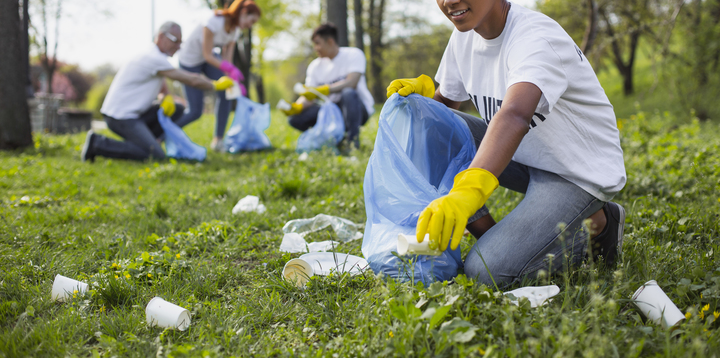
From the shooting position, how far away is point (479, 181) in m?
1.34

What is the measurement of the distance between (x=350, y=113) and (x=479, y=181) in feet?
11.1

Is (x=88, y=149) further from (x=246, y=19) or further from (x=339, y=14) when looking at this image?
(x=339, y=14)

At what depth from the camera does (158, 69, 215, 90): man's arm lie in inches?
173

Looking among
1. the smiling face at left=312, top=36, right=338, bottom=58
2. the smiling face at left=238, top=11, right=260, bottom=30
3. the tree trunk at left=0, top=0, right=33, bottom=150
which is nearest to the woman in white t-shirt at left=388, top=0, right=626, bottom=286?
the smiling face at left=312, top=36, right=338, bottom=58

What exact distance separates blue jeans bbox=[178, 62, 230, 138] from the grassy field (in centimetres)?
202

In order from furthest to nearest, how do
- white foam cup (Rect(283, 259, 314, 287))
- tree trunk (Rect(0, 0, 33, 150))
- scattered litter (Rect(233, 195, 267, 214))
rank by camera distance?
1. tree trunk (Rect(0, 0, 33, 150))
2. scattered litter (Rect(233, 195, 267, 214))
3. white foam cup (Rect(283, 259, 314, 287))

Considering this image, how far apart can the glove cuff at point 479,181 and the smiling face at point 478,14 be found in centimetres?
59

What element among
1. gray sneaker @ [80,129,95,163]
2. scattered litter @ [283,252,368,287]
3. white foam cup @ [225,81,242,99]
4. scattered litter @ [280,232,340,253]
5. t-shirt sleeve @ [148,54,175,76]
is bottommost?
gray sneaker @ [80,129,95,163]

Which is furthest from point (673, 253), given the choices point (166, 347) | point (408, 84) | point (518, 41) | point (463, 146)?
point (166, 347)

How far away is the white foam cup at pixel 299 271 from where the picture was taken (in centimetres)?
168

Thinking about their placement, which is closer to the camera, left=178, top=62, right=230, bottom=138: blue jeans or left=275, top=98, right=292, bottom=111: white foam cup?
left=275, top=98, right=292, bottom=111: white foam cup

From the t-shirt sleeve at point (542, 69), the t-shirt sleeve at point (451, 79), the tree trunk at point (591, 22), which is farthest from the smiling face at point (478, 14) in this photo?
the tree trunk at point (591, 22)

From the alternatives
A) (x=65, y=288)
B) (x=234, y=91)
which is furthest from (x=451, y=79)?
(x=234, y=91)

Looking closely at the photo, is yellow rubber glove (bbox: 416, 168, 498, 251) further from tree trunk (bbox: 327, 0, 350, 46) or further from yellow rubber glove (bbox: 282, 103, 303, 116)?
tree trunk (bbox: 327, 0, 350, 46)
